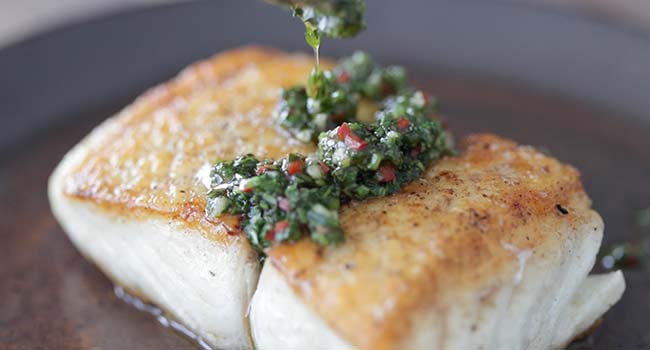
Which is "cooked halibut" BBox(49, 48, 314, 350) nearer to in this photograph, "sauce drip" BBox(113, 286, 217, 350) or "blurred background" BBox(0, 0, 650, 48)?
"sauce drip" BBox(113, 286, 217, 350)

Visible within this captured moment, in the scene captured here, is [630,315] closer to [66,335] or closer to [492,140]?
[492,140]

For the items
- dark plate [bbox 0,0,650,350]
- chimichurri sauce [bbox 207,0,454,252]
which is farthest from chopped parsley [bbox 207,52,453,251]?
dark plate [bbox 0,0,650,350]

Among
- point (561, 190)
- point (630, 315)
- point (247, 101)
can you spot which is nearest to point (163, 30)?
point (247, 101)

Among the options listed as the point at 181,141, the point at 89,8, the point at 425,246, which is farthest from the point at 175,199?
the point at 89,8

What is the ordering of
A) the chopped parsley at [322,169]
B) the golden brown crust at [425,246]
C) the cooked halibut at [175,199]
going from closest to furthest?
the golden brown crust at [425,246]
the chopped parsley at [322,169]
the cooked halibut at [175,199]

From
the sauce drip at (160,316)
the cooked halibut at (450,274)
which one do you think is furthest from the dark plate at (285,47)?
the cooked halibut at (450,274)

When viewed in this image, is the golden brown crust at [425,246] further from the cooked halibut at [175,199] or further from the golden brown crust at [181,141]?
the golden brown crust at [181,141]

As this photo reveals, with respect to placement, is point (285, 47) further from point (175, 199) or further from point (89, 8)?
point (175, 199)
